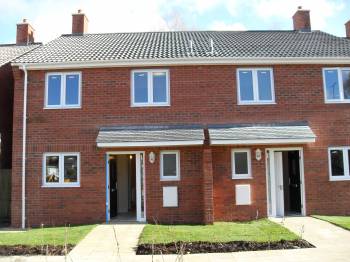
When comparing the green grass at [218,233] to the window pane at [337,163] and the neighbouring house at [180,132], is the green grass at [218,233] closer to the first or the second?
the neighbouring house at [180,132]

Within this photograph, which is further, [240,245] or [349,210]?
[349,210]

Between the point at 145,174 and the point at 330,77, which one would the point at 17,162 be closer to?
the point at 145,174

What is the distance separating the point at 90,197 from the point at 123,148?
86.8 inches

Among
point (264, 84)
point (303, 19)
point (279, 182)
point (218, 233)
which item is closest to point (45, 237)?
point (218, 233)

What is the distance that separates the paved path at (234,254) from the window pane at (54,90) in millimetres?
5545

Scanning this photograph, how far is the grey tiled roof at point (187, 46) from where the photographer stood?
16438mm

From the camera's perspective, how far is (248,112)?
16.0 meters

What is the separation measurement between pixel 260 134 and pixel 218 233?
15.0 feet

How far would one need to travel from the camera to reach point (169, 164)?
15.7m

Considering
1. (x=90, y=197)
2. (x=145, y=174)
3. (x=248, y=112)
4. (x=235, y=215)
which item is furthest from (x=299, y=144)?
(x=90, y=197)

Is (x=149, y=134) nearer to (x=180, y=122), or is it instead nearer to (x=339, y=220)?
(x=180, y=122)

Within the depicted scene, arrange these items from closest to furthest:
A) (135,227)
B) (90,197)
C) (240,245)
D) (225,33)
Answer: (240,245) < (135,227) < (90,197) < (225,33)

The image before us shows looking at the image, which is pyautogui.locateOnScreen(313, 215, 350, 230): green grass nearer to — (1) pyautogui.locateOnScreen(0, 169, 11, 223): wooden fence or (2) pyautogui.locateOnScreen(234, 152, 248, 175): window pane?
(2) pyautogui.locateOnScreen(234, 152, 248, 175): window pane

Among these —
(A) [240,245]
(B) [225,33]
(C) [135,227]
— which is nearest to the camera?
(A) [240,245]
